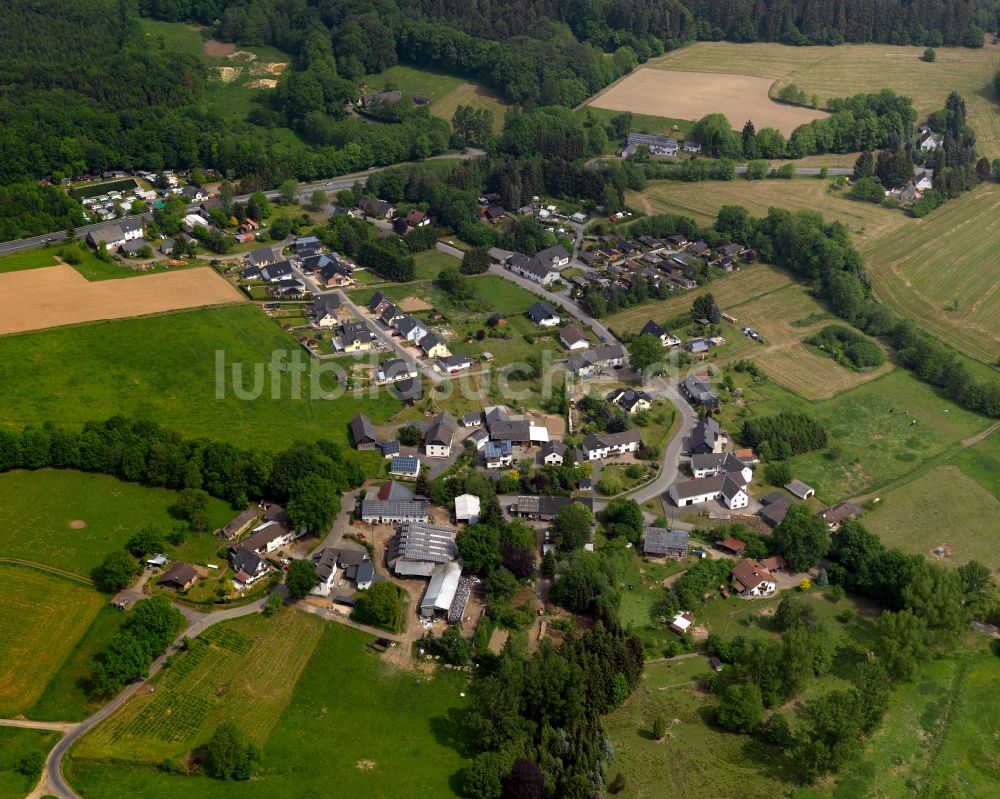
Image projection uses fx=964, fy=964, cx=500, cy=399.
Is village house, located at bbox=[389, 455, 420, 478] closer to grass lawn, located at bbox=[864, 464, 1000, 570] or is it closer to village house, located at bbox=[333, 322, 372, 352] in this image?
village house, located at bbox=[333, 322, 372, 352]

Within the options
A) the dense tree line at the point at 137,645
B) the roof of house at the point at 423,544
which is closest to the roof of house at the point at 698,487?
the roof of house at the point at 423,544

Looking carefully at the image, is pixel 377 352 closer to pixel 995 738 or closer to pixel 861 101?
pixel 995 738

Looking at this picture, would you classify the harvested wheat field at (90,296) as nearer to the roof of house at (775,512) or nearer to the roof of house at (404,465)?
the roof of house at (404,465)

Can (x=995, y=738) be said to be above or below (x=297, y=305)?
below

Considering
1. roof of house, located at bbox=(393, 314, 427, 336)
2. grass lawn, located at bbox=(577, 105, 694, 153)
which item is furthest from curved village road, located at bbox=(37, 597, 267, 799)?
grass lawn, located at bbox=(577, 105, 694, 153)

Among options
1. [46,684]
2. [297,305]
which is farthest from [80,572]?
[297,305]

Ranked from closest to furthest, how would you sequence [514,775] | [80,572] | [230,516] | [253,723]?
1. [514,775]
2. [253,723]
3. [80,572]
4. [230,516]

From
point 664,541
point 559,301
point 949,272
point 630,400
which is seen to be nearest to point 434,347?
point 559,301
